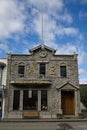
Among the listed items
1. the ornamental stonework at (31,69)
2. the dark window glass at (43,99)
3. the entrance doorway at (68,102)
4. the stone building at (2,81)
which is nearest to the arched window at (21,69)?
the ornamental stonework at (31,69)

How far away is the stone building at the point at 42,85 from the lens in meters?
23.3

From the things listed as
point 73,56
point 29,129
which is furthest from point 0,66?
point 29,129

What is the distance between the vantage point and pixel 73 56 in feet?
82.5

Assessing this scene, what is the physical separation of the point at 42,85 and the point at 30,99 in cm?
224

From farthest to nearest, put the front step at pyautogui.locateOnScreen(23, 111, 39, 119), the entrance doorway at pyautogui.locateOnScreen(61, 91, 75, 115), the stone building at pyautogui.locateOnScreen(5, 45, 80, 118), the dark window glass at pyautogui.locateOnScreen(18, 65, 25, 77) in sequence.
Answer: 1. the dark window glass at pyautogui.locateOnScreen(18, 65, 25, 77)
2. the entrance doorway at pyautogui.locateOnScreen(61, 91, 75, 115)
3. the stone building at pyautogui.locateOnScreen(5, 45, 80, 118)
4. the front step at pyautogui.locateOnScreen(23, 111, 39, 119)

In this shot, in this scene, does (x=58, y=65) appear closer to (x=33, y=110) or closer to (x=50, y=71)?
(x=50, y=71)

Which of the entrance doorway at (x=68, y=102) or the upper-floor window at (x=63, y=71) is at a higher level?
the upper-floor window at (x=63, y=71)

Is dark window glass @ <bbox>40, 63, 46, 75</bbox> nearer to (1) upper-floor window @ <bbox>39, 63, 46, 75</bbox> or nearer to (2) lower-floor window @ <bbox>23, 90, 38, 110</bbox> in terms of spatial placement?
(1) upper-floor window @ <bbox>39, 63, 46, 75</bbox>

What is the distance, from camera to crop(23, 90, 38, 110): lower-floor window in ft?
77.3

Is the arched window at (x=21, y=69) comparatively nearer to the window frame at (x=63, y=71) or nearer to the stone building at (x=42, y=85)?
the stone building at (x=42, y=85)

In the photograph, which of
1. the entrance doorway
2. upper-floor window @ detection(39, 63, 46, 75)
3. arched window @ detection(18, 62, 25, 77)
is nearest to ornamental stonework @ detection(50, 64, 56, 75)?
upper-floor window @ detection(39, 63, 46, 75)

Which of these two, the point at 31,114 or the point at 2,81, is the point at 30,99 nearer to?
the point at 31,114

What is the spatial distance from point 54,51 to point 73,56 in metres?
2.51

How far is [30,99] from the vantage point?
938 inches
